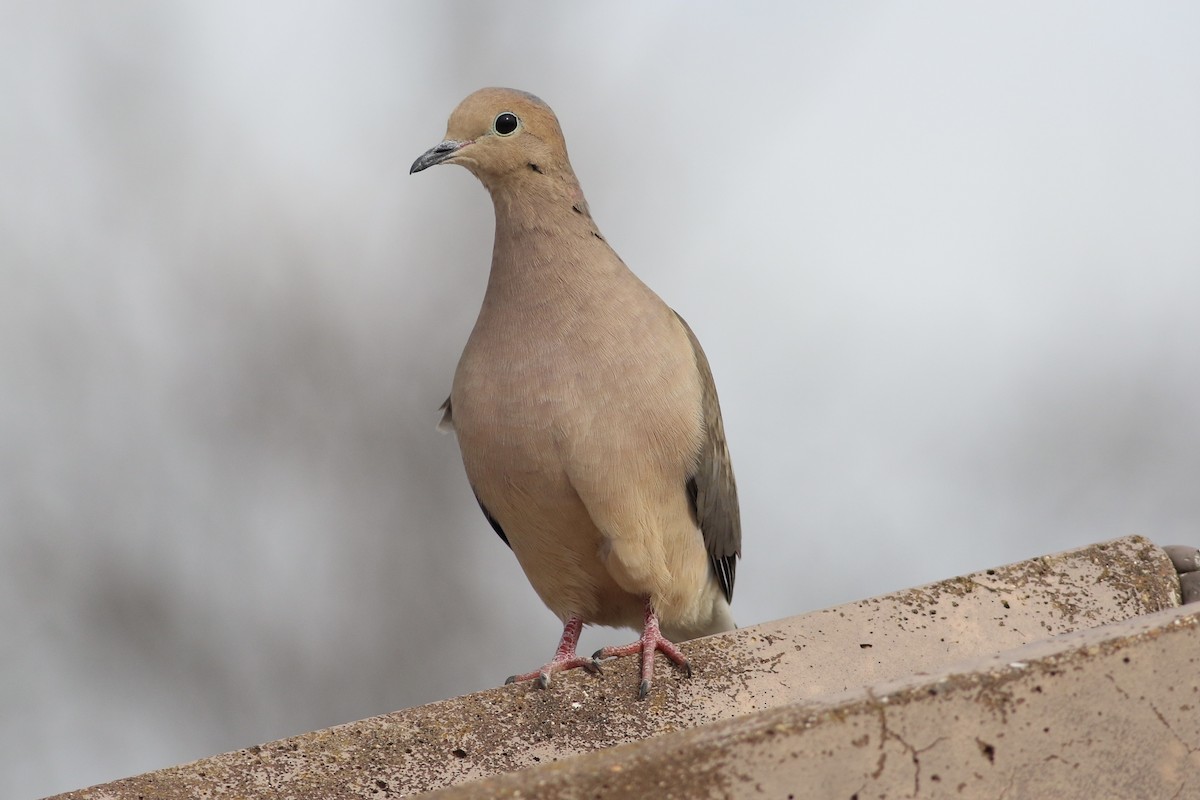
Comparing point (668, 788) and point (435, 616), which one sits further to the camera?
point (435, 616)

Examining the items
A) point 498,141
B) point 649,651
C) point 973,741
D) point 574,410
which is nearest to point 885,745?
point 973,741

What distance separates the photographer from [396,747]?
2.20 m

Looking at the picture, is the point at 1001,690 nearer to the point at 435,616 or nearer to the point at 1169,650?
the point at 1169,650

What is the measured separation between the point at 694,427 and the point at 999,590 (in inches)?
33.7

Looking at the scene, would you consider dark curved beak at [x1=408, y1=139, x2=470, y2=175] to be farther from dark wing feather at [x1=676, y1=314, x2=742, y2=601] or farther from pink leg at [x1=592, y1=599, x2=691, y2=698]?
pink leg at [x1=592, y1=599, x2=691, y2=698]

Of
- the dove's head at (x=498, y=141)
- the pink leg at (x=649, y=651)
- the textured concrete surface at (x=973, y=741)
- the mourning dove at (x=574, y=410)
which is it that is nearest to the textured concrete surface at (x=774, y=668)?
the pink leg at (x=649, y=651)

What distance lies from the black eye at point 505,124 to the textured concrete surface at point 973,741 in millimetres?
2155

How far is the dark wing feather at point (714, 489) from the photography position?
10.6 ft

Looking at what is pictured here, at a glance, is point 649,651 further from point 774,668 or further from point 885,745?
point 885,745

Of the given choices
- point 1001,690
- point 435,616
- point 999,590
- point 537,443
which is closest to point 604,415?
point 537,443

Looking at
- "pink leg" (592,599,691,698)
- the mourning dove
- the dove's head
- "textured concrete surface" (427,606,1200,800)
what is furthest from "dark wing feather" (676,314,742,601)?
"textured concrete surface" (427,606,1200,800)

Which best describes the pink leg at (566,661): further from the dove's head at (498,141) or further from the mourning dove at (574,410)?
the dove's head at (498,141)

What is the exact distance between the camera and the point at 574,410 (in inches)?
116

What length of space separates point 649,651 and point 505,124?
1.31 metres
